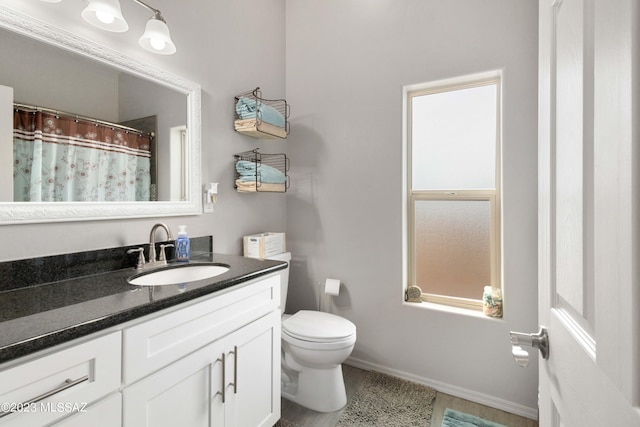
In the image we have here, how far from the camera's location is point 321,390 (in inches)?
69.9

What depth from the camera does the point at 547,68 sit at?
0.68 meters

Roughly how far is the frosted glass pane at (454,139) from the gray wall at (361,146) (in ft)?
0.55

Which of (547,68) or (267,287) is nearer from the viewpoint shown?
(547,68)

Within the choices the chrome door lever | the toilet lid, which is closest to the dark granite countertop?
the toilet lid

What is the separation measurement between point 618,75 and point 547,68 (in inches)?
16.1

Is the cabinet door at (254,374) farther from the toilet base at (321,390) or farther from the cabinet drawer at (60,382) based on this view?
the cabinet drawer at (60,382)

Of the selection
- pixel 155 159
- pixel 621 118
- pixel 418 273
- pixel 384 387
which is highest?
pixel 155 159

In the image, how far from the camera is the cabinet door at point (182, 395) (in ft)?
2.99

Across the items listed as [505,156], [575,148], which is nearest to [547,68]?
[575,148]

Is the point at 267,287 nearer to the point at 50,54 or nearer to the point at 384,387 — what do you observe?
the point at 384,387

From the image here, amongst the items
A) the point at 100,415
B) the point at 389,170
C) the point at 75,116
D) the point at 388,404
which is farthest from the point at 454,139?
the point at 100,415

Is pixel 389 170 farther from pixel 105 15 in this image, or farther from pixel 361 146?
pixel 105 15

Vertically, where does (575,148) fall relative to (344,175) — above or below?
below

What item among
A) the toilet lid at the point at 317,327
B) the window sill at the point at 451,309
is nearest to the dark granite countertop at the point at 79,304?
the toilet lid at the point at 317,327
